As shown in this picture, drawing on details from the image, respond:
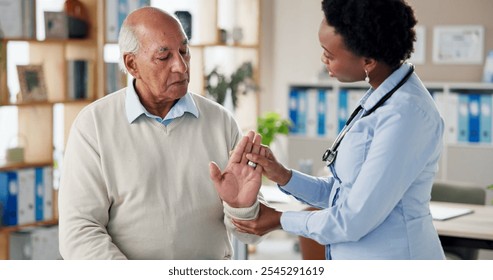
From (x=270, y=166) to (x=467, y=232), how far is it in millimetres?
1547

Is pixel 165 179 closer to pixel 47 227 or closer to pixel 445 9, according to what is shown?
pixel 47 227

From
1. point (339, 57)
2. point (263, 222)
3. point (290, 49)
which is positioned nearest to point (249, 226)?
point (263, 222)

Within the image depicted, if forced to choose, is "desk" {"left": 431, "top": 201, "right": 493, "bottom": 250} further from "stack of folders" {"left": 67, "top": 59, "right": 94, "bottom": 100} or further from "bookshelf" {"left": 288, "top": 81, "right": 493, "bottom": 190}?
"stack of folders" {"left": 67, "top": 59, "right": 94, "bottom": 100}

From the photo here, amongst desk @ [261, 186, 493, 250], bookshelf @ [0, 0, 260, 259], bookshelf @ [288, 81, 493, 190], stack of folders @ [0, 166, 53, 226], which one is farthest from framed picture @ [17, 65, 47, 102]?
bookshelf @ [288, 81, 493, 190]

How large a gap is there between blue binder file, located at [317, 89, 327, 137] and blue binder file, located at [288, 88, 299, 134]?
208 mm

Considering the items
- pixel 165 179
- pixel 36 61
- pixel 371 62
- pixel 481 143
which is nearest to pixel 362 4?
pixel 371 62

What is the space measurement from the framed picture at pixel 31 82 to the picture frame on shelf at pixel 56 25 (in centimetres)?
21

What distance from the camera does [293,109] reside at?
649 cm

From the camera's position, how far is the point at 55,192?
460cm

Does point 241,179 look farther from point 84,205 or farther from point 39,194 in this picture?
point 39,194

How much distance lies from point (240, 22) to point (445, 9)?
69.4 inches

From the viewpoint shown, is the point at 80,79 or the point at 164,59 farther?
the point at 80,79

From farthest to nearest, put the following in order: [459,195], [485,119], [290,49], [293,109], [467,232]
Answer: [290,49], [293,109], [485,119], [459,195], [467,232]

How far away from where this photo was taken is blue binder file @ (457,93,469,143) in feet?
19.0
